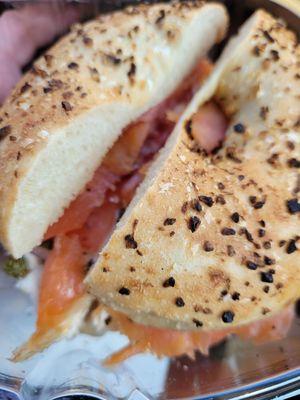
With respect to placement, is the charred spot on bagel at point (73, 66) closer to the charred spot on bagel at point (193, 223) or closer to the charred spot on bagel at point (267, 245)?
the charred spot on bagel at point (193, 223)

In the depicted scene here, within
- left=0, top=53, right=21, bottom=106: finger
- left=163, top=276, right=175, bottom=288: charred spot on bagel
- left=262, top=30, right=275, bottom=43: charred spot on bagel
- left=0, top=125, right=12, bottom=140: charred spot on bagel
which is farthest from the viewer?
left=0, top=53, right=21, bottom=106: finger

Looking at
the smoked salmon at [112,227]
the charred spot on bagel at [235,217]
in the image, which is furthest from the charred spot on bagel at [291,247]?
the smoked salmon at [112,227]

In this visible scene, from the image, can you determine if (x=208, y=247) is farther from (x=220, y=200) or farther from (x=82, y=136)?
(x=82, y=136)

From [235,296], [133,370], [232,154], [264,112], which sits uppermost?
[264,112]

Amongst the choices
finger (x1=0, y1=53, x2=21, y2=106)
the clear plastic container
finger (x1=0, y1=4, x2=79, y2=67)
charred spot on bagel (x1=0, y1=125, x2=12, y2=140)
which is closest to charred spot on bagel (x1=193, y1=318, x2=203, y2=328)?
the clear plastic container

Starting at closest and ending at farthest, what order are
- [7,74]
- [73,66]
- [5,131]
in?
[5,131], [73,66], [7,74]

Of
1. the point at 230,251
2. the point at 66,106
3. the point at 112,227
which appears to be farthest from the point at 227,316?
the point at 66,106

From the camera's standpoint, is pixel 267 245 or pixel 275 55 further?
pixel 275 55

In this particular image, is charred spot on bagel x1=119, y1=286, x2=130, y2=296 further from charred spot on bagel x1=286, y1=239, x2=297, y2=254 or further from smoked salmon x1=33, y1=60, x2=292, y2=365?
charred spot on bagel x1=286, y1=239, x2=297, y2=254
